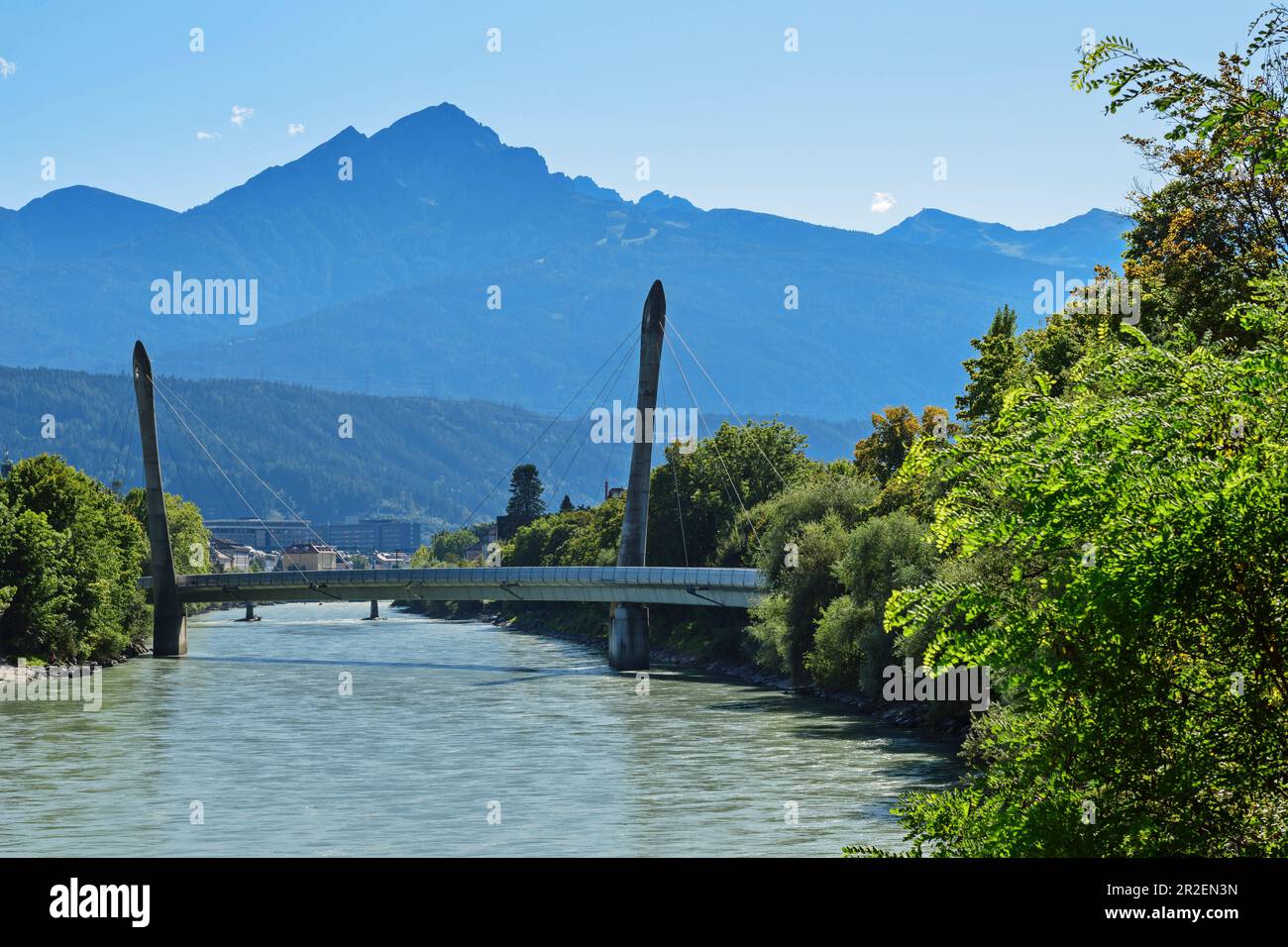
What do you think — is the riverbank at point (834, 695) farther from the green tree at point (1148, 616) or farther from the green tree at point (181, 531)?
the green tree at point (1148, 616)

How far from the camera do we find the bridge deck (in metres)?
85.9

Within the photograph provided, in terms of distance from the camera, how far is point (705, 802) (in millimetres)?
41406

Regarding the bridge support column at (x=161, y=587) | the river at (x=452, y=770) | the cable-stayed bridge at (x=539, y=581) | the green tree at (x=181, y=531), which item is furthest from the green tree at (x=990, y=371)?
the green tree at (x=181, y=531)

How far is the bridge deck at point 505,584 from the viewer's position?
85.9 metres

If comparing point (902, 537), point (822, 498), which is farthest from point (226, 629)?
point (902, 537)

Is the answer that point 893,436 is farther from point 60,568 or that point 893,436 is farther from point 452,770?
point 60,568

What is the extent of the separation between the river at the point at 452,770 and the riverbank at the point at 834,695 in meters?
1.03

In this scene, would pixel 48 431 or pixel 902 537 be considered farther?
pixel 48 431

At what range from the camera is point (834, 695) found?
68.7m

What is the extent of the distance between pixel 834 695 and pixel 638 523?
2898 cm

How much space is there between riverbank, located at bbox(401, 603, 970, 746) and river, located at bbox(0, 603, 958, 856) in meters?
1.03
